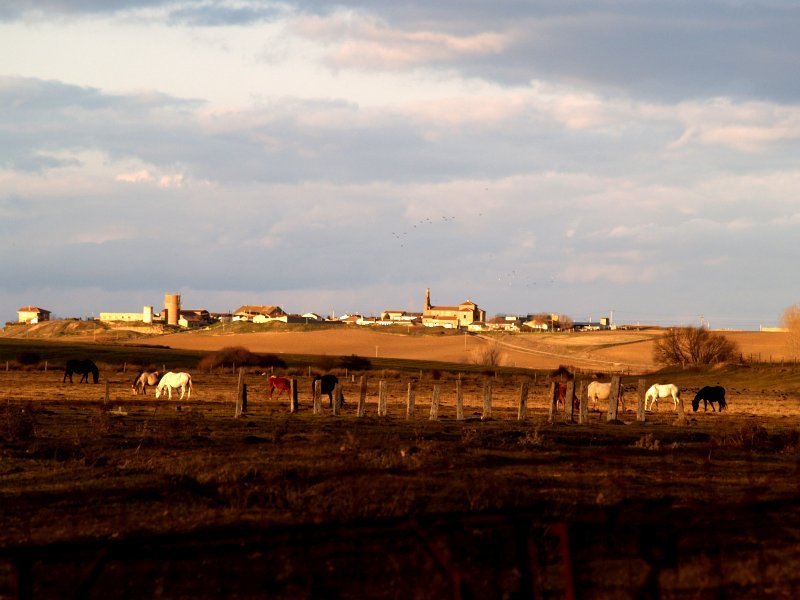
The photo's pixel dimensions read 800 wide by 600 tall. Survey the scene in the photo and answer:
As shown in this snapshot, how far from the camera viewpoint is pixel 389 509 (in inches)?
540

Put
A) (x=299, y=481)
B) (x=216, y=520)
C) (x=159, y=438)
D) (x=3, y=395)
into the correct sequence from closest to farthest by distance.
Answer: (x=216, y=520) < (x=299, y=481) < (x=159, y=438) < (x=3, y=395)

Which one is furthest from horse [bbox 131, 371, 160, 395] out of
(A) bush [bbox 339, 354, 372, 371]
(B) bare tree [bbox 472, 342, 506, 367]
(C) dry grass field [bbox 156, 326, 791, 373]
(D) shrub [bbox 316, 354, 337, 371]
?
(B) bare tree [bbox 472, 342, 506, 367]

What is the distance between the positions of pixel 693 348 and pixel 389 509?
95.4m

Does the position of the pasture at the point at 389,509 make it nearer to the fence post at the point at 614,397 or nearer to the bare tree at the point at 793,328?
the fence post at the point at 614,397

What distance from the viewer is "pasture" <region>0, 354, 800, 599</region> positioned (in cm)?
827

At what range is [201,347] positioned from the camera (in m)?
147

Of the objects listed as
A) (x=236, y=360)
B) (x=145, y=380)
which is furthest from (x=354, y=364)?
(x=145, y=380)

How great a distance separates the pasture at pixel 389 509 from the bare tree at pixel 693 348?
248 ft

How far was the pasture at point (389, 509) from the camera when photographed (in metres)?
8.27

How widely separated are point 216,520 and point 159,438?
405 inches

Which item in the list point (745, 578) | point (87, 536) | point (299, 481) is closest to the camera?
point (745, 578)

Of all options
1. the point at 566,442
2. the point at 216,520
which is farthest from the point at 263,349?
the point at 216,520

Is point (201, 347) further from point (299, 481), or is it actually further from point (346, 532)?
point (346, 532)

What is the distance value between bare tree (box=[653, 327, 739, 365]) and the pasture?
248ft
